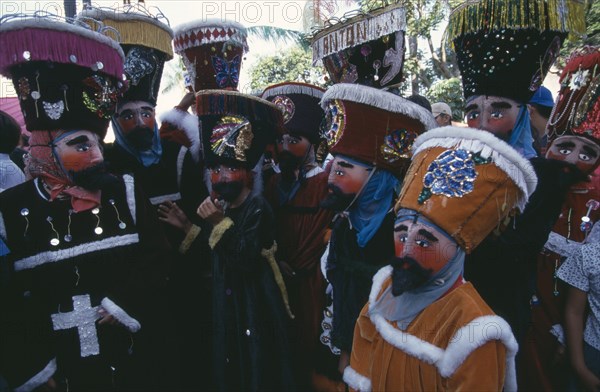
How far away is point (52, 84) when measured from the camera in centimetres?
255

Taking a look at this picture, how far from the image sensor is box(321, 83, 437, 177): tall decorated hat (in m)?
2.59

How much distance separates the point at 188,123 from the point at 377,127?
1945 millimetres

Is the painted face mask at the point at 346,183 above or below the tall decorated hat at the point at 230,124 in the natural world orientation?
below

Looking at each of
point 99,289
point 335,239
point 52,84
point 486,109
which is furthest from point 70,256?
point 486,109

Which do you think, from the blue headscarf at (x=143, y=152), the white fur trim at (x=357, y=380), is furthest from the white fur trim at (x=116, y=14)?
the white fur trim at (x=357, y=380)

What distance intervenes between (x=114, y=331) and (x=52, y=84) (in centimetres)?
155

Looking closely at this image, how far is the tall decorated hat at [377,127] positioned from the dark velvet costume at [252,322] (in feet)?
2.80

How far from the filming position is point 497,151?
1.79 metres

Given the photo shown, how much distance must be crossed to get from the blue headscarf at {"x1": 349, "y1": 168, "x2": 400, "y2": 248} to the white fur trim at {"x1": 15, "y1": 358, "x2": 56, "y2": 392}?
2.01 m

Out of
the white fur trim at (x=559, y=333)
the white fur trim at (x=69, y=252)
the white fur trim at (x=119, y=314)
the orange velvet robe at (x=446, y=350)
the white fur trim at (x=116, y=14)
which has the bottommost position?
the white fur trim at (x=559, y=333)

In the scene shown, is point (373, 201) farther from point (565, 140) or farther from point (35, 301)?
point (35, 301)

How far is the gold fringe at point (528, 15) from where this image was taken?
250 centimetres

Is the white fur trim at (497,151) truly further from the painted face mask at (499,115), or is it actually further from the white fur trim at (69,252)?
the white fur trim at (69,252)

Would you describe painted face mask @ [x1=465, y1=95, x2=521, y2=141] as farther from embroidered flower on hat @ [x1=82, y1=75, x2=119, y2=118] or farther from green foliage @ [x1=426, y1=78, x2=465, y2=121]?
green foliage @ [x1=426, y1=78, x2=465, y2=121]
